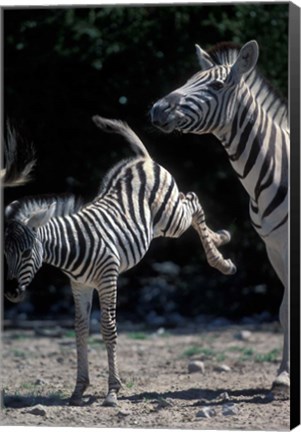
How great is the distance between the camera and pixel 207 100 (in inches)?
319

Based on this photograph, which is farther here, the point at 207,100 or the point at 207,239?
the point at 207,239

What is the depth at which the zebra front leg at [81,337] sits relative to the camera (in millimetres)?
8312

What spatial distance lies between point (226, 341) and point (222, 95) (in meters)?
4.99

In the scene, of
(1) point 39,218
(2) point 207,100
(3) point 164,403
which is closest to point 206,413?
(3) point 164,403

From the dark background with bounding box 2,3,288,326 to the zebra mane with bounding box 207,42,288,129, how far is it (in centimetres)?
353

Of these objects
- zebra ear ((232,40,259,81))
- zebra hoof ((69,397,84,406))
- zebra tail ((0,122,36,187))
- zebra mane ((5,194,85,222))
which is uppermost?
zebra ear ((232,40,259,81))

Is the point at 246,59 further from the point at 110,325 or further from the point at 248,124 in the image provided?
the point at 110,325

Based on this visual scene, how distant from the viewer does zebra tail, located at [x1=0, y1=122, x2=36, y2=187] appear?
8.39 m

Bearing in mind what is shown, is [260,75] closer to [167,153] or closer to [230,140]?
[230,140]

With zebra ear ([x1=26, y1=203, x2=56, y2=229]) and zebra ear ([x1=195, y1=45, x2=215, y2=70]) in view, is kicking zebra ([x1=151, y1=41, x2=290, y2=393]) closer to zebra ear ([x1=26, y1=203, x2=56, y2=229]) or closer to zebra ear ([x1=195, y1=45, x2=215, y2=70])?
zebra ear ([x1=195, y1=45, x2=215, y2=70])

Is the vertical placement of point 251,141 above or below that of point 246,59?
below

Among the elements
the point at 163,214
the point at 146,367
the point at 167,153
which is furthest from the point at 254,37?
the point at 163,214

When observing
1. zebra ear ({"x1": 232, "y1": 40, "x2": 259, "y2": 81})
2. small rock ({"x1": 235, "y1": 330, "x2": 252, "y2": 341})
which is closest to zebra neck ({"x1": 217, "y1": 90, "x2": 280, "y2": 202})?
zebra ear ({"x1": 232, "y1": 40, "x2": 259, "y2": 81})

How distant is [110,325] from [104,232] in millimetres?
641
